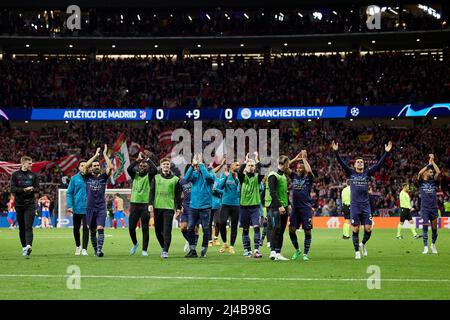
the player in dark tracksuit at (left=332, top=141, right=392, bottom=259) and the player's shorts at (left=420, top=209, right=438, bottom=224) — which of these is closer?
the player in dark tracksuit at (left=332, top=141, right=392, bottom=259)

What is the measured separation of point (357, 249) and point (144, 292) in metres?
9.24

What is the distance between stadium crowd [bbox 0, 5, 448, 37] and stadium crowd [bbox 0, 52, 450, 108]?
2.44 m

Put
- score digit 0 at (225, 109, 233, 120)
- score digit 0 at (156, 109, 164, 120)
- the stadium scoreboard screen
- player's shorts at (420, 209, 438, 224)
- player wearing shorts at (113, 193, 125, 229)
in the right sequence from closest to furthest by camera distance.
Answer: player's shorts at (420, 209, 438, 224)
player wearing shorts at (113, 193, 125, 229)
the stadium scoreboard screen
score digit 0 at (225, 109, 233, 120)
score digit 0 at (156, 109, 164, 120)

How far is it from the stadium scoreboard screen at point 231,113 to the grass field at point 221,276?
3435 centimetres

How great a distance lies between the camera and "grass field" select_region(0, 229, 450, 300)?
42.1 feet

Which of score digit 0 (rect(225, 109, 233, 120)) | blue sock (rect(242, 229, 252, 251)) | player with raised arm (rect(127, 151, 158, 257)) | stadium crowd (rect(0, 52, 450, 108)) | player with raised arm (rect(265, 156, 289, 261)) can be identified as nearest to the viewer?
player with raised arm (rect(265, 156, 289, 261))

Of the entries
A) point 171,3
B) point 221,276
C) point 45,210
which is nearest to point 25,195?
point 221,276

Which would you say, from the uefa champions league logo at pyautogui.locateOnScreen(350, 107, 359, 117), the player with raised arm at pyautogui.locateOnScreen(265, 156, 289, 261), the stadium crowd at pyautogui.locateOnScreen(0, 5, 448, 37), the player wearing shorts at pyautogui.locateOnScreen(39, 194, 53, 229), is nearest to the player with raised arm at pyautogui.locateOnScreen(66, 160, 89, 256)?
the player with raised arm at pyautogui.locateOnScreen(265, 156, 289, 261)

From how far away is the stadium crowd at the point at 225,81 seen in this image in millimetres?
58656

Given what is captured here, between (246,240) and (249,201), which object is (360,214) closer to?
(249,201)

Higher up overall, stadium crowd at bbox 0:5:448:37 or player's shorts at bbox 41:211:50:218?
stadium crowd at bbox 0:5:448:37

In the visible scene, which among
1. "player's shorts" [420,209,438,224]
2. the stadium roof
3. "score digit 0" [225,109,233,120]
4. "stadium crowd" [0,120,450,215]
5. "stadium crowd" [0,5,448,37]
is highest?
the stadium roof

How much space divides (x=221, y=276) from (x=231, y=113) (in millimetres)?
42746

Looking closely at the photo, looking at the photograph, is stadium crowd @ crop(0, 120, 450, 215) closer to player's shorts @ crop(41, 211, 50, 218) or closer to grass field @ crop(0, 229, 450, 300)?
player's shorts @ crop(41, 211, 50, 218)
